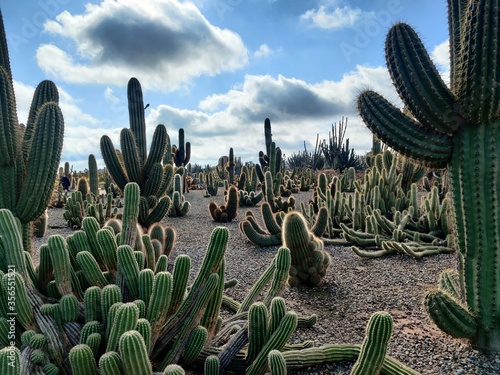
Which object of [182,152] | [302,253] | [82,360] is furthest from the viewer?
[182,152]

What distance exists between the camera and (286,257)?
2.39 meters

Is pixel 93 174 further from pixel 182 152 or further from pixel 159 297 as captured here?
pixel 159 297

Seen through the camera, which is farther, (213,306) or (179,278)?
(213,306)

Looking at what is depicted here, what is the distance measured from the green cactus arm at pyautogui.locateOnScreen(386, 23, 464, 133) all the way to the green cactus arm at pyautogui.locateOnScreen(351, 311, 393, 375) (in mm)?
1677

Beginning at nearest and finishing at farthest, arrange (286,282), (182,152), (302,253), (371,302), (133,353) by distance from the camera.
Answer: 1. (133,353)
2. (286,282)
3. (371,302)
4. (302,253)
5. (182,152)

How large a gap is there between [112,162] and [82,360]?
5.81 metres

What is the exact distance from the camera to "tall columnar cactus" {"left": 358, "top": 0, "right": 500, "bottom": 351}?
2574 mm

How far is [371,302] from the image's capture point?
3.68 m

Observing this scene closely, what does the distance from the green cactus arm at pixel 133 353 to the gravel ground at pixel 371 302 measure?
1144mm

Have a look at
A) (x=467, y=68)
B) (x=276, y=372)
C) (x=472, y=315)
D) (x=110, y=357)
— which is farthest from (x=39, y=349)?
(x=467, y=68)

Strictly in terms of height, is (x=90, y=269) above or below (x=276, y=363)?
above

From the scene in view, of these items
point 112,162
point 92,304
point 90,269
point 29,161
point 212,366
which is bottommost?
point 212,366

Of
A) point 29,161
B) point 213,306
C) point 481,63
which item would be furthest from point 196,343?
point 481,63

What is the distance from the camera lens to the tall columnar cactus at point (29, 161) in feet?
11.2
